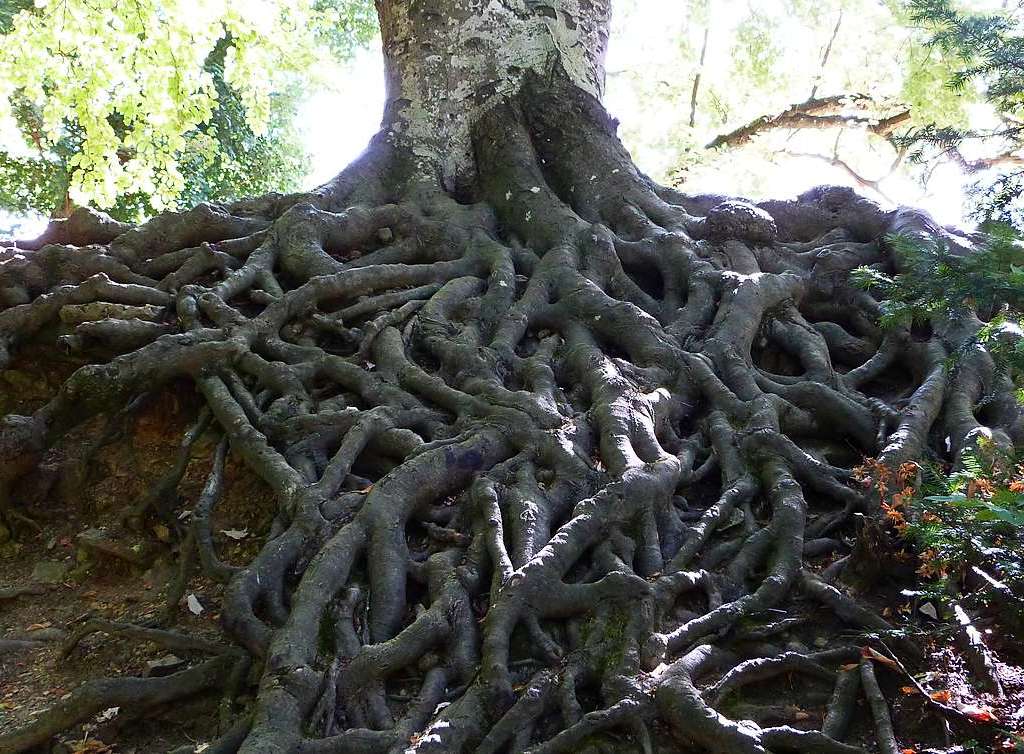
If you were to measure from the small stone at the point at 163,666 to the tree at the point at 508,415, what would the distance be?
9cm

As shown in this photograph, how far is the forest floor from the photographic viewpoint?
8.20ft

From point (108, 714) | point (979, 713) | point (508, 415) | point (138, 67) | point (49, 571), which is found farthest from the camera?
point (138, 67)

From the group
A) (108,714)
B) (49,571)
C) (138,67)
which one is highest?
(138,67)

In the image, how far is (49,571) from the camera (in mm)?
3799

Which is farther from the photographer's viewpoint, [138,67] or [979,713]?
[138,67]

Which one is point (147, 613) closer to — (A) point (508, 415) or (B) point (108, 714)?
(B) point (108, 714)

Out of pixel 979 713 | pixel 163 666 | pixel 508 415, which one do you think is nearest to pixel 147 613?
pixel 163 666

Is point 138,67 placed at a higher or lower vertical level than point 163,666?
higher

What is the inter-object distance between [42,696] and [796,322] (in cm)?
367

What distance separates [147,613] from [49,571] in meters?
0.71

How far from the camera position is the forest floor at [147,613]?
2498 millimetres

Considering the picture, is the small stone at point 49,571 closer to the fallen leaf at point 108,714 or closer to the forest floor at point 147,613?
the forest floor at point 147,613

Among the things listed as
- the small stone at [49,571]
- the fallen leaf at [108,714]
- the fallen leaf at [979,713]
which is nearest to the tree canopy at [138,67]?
the small stone at [49,571]

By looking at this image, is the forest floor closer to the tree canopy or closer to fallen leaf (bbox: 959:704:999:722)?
fallen leaf (bbox: 959:704:999:722)
